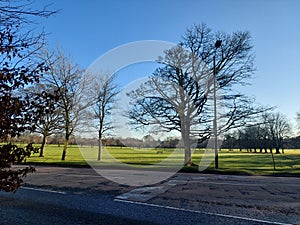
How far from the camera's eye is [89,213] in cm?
497

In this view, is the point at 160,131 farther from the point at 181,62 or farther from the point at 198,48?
the point at 198,48

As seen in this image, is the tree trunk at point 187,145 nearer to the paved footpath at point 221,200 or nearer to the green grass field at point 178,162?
the green grass field at point 178,162

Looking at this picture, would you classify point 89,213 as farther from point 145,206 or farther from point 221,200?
point 221,200

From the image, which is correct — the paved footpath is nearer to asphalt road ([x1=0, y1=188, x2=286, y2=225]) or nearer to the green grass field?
asphalt road ([x1=0, y1=188, x2=286, y2=225])

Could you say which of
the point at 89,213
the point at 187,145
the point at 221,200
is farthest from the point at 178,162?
the point at 89,213

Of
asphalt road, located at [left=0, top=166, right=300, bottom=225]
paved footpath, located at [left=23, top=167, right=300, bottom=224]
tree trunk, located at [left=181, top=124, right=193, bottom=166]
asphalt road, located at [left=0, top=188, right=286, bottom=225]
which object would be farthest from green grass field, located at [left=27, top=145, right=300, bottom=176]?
asphalt road, located at [left=0, top=188, right=286, bottom=225]

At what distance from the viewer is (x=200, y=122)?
17.0 meters

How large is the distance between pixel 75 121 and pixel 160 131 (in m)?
10.9

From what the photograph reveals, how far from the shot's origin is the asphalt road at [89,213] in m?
4.47

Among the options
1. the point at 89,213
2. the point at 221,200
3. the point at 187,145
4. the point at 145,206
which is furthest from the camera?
the point at 187,145

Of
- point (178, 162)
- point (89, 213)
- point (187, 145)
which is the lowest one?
point (178, 162)

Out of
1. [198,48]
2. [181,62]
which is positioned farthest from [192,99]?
[198,48]

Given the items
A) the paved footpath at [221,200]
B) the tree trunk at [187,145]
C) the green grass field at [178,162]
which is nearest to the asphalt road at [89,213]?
the paved footpath at [221,200]

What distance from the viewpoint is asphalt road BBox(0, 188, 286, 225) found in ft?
14.7
